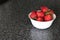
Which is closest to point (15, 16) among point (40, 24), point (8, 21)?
point (8, 21)

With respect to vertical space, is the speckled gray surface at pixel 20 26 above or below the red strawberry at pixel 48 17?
below

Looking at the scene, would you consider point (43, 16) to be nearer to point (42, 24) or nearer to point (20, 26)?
point (42, 24)

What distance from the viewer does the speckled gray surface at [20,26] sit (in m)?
0.92

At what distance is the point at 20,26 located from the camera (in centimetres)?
104

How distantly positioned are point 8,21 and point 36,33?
27 cm

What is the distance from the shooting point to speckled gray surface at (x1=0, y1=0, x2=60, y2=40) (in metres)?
0.92

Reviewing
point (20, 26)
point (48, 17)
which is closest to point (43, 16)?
point (48, 17)

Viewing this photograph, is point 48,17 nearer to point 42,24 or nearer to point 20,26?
point 42,24

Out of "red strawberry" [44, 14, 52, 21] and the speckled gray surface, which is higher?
"red strawberry" [44, 14, 52, 21]

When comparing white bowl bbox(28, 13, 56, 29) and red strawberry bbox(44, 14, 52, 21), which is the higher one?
red strawberry bbox(44, 14, 52, 21)

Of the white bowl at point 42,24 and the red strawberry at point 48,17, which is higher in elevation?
the red strawberry at point 48,17

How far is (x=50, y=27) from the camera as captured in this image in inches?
40.6

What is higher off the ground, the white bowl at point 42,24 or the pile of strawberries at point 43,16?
the pile of strawberries at point 43,16

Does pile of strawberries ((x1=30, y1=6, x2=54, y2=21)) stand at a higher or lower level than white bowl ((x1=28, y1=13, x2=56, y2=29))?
higher
